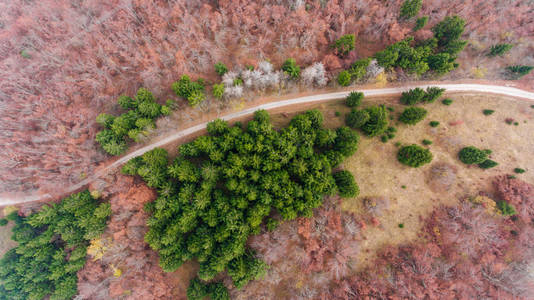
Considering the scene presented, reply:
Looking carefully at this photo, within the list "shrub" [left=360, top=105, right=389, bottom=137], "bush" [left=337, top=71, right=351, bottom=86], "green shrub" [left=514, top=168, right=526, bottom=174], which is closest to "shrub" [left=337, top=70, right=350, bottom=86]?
"bush" [left=337, top=71, right=351, bottom=86]

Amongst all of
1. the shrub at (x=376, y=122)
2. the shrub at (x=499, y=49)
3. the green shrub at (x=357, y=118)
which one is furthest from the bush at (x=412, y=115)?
the shrub at (x=499, y=49)

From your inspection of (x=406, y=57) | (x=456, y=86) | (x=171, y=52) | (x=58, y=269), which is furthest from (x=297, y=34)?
(x=58, y=269)

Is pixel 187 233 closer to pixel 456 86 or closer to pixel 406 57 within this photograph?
pixel 406 57

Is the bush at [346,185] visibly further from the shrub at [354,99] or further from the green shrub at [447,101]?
the green shrub at [447,101]

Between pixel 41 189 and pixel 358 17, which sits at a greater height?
pixel 358 17

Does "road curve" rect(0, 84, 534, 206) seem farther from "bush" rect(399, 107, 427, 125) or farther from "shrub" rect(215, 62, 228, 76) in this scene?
"shrub" rect(215, 62, 228, 76)

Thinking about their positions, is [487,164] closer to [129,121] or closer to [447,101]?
[447,101]
